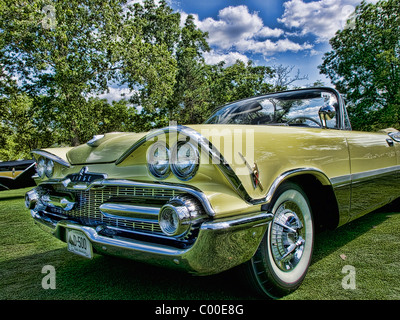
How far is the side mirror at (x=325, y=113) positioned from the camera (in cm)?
261

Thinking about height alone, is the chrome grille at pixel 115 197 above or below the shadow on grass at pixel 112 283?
above

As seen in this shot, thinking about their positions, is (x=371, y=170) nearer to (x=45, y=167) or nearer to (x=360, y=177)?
(x=360, y=177)

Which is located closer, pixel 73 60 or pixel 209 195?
pixel 209 195

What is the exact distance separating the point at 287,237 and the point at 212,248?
747 mm

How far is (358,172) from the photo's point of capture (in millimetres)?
2670

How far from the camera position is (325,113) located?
104 inches

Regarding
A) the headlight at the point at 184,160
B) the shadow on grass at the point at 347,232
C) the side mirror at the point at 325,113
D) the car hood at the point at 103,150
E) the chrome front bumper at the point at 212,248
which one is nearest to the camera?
the chrome front bumper at the point at 212,248

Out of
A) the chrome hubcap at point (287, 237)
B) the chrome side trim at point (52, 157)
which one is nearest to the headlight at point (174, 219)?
the chrome hubcap at point (287, 237)

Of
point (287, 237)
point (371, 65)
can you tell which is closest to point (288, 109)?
point (287, 237)

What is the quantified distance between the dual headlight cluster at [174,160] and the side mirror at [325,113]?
5.07 feet

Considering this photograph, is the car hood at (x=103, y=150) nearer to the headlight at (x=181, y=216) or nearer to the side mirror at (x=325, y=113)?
the headlight at (x=181, y=216)

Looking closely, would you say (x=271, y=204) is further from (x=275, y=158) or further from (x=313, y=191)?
(x=313, y=191)
